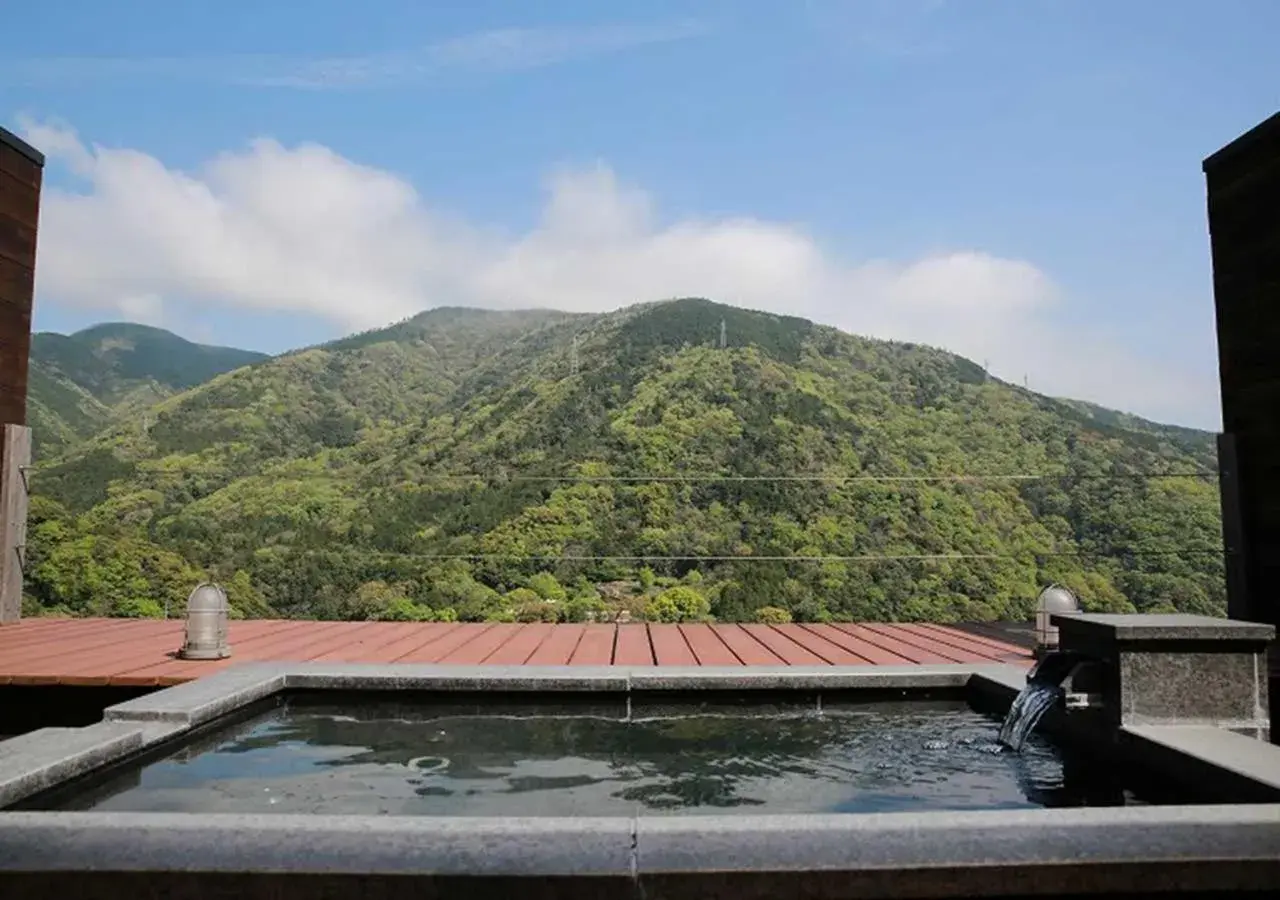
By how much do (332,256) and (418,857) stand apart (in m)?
17.4

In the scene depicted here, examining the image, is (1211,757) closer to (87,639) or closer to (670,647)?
(670,647)

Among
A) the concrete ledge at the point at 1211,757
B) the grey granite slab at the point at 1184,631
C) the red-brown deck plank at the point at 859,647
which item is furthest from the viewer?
the red-brown deck plank at the point at 859,647

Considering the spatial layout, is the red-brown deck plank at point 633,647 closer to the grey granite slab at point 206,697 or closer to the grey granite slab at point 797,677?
the grey granite slab at point 797,677

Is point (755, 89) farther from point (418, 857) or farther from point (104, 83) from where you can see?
point (418, 857)

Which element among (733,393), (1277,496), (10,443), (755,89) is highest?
(755,89)

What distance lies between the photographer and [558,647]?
3873 mm

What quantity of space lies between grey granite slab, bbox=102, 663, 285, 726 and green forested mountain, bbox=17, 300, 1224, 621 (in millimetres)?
2367

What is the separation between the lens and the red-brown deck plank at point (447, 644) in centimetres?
349

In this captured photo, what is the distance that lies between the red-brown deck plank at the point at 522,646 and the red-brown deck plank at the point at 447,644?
0.20 meters

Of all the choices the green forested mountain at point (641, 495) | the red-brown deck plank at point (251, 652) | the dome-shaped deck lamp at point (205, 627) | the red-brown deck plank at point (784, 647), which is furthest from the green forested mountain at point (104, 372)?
the red-brown deck plank at point (784, 647)

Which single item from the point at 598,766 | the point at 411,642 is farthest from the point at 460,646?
the point at 598,766

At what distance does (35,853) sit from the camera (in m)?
1.21

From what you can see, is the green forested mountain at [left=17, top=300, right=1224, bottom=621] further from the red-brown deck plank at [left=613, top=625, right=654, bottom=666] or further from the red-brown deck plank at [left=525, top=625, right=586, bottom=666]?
the red-brown deck plank at [left=525, top=625, right=586, bottom=666]

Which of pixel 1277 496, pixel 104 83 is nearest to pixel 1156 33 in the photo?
pixel 1277 496
